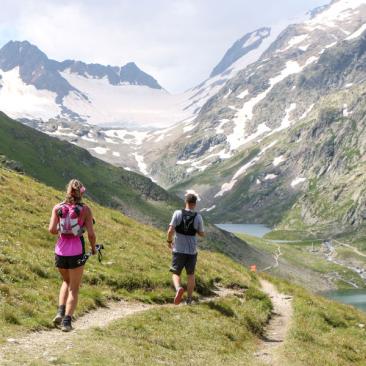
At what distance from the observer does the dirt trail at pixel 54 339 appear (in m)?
15.2

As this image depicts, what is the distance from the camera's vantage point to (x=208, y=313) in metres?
25.2

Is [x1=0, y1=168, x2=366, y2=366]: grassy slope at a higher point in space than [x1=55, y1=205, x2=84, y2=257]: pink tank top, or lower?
lower

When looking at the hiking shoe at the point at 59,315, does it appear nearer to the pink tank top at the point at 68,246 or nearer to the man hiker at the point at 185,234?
the pink tank top at the point at 68,246

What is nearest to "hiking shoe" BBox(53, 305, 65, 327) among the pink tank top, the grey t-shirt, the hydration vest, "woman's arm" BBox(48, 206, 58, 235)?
the pink tank top

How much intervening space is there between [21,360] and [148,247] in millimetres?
22271

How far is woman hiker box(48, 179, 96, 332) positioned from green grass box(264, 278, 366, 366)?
28.2 ft

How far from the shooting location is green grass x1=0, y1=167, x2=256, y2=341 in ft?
67.6

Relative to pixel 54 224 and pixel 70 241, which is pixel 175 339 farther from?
pixel 54 224

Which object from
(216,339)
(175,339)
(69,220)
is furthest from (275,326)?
(69,220)

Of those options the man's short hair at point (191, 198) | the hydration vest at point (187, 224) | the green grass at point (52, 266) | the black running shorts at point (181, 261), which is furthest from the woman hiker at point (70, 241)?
the black running shorts at point (181, 261)

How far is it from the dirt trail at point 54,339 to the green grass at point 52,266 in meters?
0.48

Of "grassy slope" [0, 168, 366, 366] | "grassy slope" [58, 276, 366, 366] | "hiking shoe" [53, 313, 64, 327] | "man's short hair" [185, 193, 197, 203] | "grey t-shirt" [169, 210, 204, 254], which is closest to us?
"grassy slope" [58, 276, 366, 366]

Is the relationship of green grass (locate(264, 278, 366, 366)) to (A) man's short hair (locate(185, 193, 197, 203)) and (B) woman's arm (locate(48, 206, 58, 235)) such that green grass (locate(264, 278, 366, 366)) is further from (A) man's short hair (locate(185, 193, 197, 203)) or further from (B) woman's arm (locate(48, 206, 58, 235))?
(B) woman's arm (locate(48, 206, 58, 235))

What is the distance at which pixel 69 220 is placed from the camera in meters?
18.4
